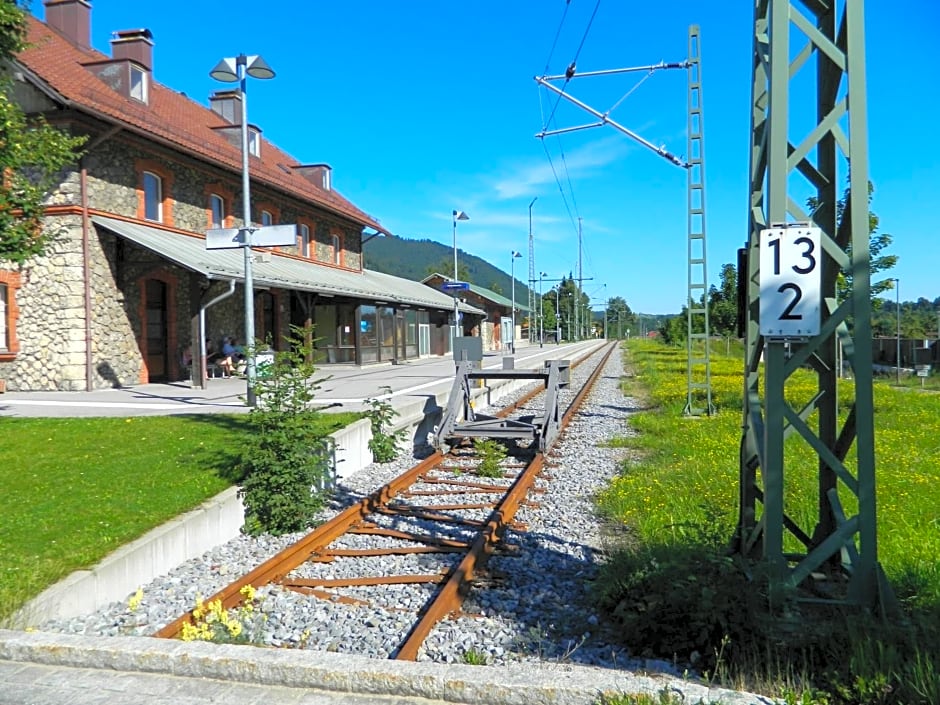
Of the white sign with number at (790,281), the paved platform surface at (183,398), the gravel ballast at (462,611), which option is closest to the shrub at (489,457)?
the gravel ballast at (462,611)

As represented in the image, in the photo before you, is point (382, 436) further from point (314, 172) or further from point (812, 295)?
point (314, 172)

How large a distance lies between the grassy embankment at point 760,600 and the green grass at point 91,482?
360 cm

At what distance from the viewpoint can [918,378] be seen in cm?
2542

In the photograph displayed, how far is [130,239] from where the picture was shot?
55.7 feet

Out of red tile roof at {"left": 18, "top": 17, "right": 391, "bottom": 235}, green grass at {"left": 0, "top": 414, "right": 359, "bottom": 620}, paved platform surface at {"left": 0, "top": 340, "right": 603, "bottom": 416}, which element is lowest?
green grass at {"left": 0, "top": 414, "right": 359, "bottom": 620}

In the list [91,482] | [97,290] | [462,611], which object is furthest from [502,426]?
[97,290]

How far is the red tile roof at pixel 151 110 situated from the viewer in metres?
17.0

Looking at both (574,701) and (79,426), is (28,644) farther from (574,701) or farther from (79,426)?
(79,426)

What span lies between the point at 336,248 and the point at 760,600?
30337 millimetres

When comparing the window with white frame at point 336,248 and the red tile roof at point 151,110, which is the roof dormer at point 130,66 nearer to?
the red tile roof at point 151,110

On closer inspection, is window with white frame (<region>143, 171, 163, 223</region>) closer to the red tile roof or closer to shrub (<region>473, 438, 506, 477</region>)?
the red tile roof

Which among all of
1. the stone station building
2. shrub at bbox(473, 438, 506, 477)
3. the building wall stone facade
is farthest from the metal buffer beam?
the building wall stone facade

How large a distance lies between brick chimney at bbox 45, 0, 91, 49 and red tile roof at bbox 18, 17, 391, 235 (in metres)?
0.46

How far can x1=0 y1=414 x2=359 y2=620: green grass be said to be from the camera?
5109mm
